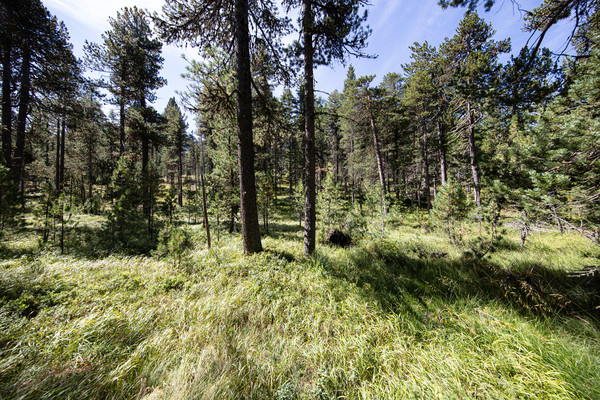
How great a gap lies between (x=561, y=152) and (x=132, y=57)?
79.6 ft

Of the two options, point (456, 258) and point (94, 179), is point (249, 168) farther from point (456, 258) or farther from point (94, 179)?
point (94, 179)

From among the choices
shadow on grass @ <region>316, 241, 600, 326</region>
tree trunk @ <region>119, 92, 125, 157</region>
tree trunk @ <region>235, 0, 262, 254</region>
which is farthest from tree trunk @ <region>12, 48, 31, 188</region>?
shadow on grass @ <region>316, 241, 600, 326</region>

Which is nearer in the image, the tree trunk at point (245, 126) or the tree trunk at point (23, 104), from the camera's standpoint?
the tree trunk at point (245, 126)

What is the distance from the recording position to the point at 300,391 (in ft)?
7.67

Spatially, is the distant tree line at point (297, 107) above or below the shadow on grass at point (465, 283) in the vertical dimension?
above

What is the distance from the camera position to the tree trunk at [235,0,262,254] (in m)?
5.78

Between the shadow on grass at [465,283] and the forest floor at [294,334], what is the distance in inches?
1.8

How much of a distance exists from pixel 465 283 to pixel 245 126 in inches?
304

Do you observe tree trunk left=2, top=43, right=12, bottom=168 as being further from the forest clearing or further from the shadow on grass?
the shadow on grass

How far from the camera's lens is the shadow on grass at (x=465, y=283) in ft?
11.5

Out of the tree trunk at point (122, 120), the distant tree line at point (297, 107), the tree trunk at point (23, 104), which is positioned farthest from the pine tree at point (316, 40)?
the tree trunk at point (122, 120)

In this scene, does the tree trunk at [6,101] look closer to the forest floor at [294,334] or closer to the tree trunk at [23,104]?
the tree trunk at [23,104]

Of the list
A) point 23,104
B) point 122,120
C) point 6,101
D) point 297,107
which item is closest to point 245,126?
→ point 297,107

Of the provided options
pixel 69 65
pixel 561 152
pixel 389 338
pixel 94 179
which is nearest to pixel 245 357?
pixel 389 338
